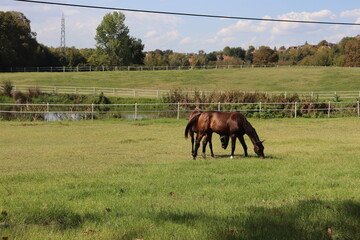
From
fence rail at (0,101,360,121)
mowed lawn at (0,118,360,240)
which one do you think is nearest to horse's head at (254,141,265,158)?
mowed lawn at (0,118,360,240)

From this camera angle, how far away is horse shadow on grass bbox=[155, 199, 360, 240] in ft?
16.2

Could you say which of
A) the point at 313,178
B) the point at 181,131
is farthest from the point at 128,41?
the point at 313,178

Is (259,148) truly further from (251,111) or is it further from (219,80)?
(219,80)

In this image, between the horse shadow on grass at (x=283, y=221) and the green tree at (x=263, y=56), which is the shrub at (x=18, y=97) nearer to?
the horse shadow on grass at (x=283, y=221)

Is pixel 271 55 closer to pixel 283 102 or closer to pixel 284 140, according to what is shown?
pixel 283 102

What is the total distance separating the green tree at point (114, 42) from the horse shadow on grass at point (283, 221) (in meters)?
102

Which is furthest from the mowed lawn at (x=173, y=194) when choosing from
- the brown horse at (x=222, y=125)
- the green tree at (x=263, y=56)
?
the green tree at (x=263, y=56)

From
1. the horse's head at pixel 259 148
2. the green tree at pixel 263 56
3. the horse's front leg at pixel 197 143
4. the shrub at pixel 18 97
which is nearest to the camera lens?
the horse's head at pixel 259 148

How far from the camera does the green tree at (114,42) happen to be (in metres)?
106

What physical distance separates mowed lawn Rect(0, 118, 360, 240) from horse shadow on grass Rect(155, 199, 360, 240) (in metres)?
0.01

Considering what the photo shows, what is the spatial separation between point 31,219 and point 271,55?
136 meters

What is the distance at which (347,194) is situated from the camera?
721 centimetres

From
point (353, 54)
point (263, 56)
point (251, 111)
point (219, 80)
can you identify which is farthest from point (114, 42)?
point (251, 111)

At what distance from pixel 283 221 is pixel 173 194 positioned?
262 centimetres
